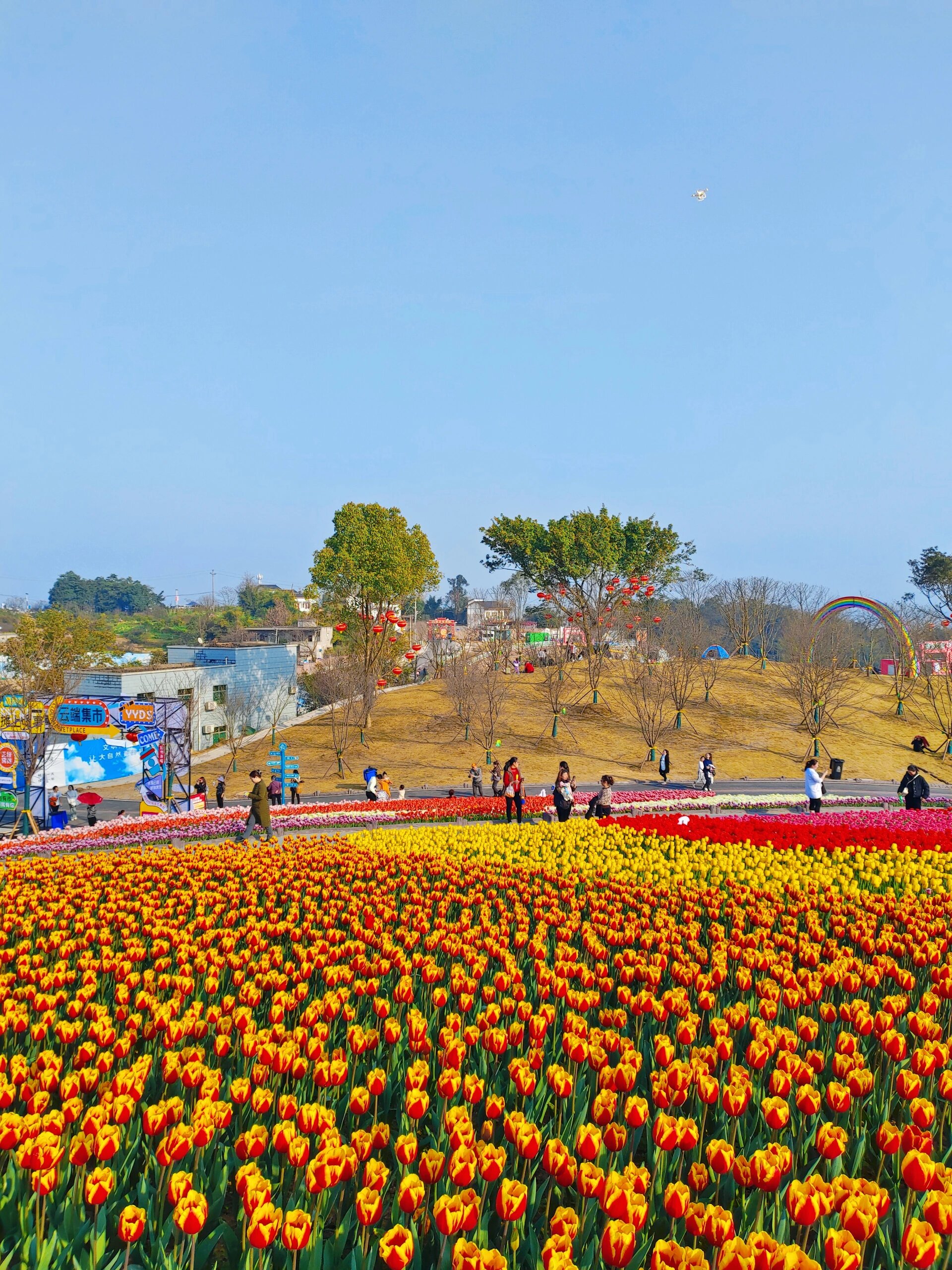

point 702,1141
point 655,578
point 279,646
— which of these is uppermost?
point 655,578

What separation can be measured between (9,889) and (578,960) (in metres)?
6.14

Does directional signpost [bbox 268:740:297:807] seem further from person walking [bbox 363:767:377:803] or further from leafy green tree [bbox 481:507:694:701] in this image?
leafy green tree [bbox 481:507:694:701]

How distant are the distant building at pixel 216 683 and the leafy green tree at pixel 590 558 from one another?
1740cm

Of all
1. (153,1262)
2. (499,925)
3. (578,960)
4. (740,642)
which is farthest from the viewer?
(740,642)

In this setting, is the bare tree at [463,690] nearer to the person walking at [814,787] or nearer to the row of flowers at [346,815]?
the row of flowers at [346,815]

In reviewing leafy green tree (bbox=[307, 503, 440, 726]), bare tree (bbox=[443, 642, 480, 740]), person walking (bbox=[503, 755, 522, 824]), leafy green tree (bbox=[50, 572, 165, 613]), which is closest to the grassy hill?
bare tree (bbox=[443, 642, 480, 740])

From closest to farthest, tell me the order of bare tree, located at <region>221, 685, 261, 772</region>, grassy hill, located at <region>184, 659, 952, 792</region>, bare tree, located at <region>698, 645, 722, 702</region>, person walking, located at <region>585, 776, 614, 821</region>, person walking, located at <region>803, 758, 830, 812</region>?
1. person walking, located at <region>585, 776, 614, 821</region>
2. person walking, located at <region>803, 758, 830, 812</region>
3. grassy hill, located at <region>184, 659, 952, 792</region>
4. bare tree, located at <region>221, 685, 261, 772</region>
5. bare tree, located at <region>698, 645, 722, 702</region>

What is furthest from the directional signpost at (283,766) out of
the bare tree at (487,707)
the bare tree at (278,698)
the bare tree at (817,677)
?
the bare tree at (817,677)

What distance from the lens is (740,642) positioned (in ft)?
219

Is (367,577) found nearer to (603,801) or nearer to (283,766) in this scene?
(283,766)

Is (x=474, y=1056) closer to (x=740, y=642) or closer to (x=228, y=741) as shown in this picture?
(x=228, y=741)

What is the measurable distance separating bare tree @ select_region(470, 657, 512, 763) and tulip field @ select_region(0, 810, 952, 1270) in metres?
31.7

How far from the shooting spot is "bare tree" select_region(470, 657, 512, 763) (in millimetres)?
40000

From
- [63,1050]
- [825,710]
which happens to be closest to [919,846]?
[63,1050]
